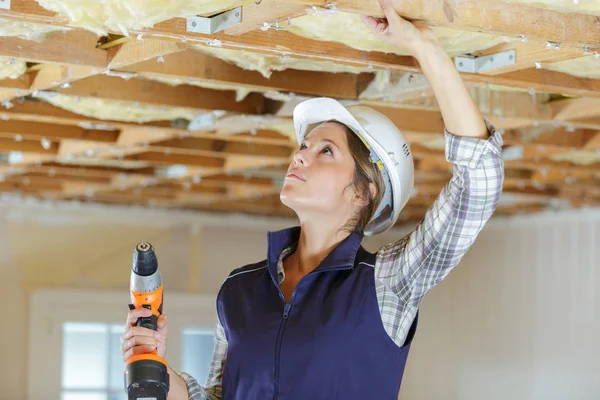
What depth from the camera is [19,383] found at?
6.07 metres

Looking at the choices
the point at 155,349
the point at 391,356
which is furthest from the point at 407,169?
the point at 155,349

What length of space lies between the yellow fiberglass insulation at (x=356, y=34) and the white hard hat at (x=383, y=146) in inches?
11.3

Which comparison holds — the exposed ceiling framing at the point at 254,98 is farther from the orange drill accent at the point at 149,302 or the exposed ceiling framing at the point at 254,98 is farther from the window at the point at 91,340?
the window at the point at 91,340

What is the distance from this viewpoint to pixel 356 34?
88.9 inches

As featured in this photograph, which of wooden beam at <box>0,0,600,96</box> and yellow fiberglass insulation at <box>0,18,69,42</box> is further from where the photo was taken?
yellow fiberglass insulation at <box>0,18,69,42</box>

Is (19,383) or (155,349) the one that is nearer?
(155,349)

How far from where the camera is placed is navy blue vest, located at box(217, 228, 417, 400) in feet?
5.60

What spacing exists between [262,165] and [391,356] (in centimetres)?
273

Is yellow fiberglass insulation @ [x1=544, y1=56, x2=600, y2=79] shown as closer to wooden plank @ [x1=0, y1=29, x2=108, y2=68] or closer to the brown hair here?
the brown hair

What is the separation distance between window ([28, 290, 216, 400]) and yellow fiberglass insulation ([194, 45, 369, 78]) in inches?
156

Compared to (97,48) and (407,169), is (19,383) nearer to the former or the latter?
(97,48)

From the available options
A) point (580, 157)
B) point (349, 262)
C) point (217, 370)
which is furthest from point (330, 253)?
point (580, 157)

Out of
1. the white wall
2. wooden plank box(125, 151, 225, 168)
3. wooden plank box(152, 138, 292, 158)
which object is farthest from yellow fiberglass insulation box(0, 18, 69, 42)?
the white wall

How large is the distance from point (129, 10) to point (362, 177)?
2.26 feet
